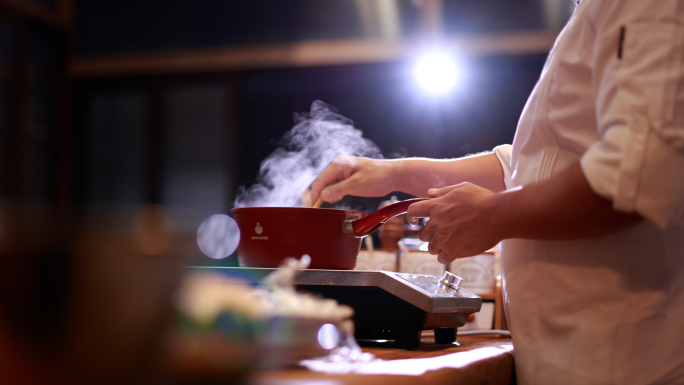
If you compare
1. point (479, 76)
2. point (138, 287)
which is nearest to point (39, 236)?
point (138, 287)

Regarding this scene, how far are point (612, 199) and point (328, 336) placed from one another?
38 centimetres

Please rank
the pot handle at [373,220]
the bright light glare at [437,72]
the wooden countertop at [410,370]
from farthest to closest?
1. the bright light glare at [437,72]
2. the pot handle at [373,220]
3. the wooden countertop at [410,370]

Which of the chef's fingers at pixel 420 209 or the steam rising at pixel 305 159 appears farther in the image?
the steam rising at pixel 305 159

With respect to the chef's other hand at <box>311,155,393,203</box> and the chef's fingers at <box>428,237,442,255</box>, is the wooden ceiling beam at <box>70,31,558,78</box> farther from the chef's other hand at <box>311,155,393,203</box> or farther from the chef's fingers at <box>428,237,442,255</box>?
the chef's fingers at <box>428,237,442,255</box>

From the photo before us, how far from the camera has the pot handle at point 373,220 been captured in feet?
3.24

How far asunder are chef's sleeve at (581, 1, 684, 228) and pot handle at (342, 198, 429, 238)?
0.34m

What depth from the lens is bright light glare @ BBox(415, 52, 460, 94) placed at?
12.3 feet

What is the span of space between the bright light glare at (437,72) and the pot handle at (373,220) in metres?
2.90

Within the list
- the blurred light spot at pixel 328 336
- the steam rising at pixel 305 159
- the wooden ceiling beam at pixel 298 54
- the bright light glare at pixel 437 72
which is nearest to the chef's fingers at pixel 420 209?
the blurred light spot at pixel 328 336

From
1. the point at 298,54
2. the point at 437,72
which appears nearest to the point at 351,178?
the point at 437,72

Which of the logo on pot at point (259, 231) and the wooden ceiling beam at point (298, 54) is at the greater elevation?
the wooden ceiling beam at point (298, 54)

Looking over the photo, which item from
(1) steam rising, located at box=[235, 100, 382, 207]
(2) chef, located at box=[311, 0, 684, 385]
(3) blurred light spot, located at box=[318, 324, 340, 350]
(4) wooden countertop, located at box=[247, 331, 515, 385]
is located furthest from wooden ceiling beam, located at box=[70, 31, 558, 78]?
(3) blurred light spot, located at box=[318, 324, 340, 350]

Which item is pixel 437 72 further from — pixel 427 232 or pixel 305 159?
pixel 427 232

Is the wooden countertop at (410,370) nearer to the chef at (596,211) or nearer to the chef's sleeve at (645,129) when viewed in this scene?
the chef at (596,211)
